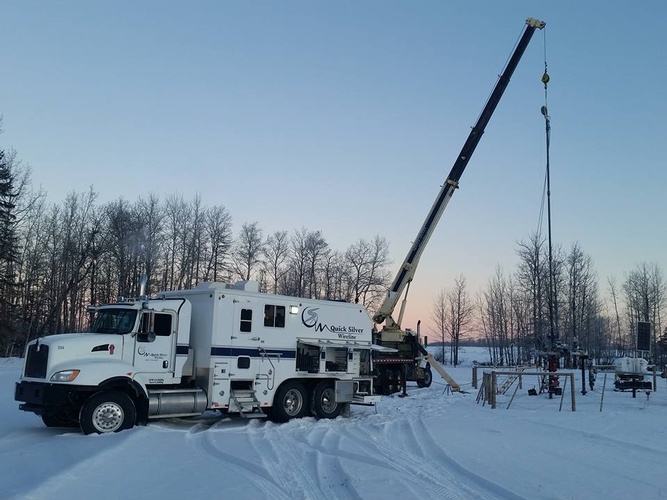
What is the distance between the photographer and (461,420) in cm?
1520

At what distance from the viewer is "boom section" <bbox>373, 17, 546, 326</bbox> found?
24.5m

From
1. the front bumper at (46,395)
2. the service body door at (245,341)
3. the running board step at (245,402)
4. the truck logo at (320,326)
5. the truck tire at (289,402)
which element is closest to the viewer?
the front bumper at (46,395)

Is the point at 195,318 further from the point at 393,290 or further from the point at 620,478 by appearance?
the point at 393,290

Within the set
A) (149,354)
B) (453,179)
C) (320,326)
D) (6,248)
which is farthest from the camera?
(6,248)

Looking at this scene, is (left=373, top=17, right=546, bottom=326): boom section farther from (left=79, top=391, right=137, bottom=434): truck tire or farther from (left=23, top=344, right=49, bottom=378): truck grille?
(left=23, top=344, right=49, bottom=378): truck grille

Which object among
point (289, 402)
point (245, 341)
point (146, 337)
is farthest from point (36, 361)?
point (289, 402)

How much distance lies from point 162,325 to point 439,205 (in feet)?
49.0

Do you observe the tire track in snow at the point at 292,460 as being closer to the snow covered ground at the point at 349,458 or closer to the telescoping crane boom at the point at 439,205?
the snow covered ground at the point at 349,458

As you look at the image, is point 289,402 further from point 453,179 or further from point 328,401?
point 453,179

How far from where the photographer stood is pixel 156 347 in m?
13.6

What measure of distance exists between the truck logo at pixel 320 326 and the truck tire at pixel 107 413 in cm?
540

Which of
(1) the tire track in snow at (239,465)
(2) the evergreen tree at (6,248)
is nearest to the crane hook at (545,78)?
(1) the tire track in snow at (239,465)

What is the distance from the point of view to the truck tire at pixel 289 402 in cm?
1544

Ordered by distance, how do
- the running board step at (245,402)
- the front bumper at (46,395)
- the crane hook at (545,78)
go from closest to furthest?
the front bumper at (46,395), the running board step at (245,402), the crane hook at (545,78)
